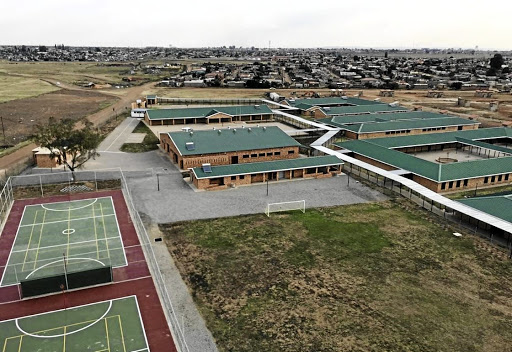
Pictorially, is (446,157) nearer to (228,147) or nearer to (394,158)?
(394,158)

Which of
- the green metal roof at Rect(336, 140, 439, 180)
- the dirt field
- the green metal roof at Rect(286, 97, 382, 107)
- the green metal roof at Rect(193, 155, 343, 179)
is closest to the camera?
the green metal roof at Rect(193, 155, 343, 179)

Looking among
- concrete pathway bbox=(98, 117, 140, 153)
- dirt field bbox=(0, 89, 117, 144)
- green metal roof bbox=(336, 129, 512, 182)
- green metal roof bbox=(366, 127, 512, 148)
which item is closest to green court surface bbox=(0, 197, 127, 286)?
concrete pathway bbox=(98, 117, 140, 153)

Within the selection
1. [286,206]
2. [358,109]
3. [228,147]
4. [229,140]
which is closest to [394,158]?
[286,206]

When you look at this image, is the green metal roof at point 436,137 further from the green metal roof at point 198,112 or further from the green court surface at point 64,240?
the green court surface at point 64,240

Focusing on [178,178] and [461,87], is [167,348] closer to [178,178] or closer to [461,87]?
[178,178]

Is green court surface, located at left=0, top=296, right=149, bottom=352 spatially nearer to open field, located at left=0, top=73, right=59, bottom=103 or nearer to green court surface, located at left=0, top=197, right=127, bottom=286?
green court surface, located at left=0, top=197, right=127, bottom=286

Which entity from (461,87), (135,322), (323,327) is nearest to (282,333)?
(323,327)
